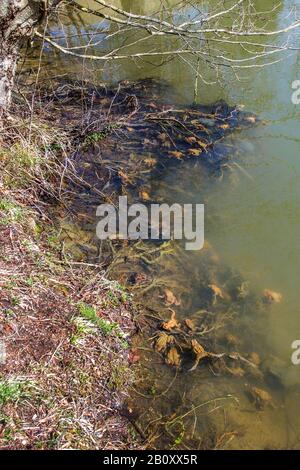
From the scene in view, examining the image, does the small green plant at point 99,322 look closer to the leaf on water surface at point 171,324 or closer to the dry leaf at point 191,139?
the leaf on water surface at point 171,324

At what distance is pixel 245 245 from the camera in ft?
14.7

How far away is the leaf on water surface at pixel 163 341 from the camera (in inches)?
137

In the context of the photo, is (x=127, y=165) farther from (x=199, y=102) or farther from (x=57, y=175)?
(x=199, y=102)

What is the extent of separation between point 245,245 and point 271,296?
699 mm

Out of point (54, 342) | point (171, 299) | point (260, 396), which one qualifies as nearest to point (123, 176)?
point (171, 299)

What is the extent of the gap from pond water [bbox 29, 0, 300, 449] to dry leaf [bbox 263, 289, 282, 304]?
5cm

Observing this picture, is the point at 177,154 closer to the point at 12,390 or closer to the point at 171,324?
the point at 171,324

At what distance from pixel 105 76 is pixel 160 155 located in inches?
111

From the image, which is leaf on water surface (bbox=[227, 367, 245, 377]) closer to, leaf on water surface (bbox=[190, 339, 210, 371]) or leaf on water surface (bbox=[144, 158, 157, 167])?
leaf on water surface (bbox=[190, 339, 210, 371])

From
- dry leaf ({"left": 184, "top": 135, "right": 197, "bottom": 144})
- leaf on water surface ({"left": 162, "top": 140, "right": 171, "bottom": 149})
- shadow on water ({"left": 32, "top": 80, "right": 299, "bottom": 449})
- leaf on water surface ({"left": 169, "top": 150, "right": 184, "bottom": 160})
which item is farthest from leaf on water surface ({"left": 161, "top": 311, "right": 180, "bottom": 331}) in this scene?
dry leaf ({"left": 184, "top": 135, "right": 197, "bottom": 144})

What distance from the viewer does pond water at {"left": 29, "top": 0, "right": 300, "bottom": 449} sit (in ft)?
9.97

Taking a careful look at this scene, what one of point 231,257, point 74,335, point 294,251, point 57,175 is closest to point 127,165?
point 57,175

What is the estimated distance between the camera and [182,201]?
5000mm

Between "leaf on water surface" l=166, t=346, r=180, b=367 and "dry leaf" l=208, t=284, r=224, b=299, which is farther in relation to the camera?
"dry leaf" l=208, t=284, r=224, b=299
